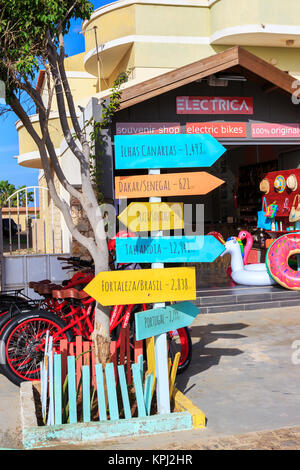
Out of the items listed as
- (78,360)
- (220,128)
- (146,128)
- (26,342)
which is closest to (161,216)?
(78,360)

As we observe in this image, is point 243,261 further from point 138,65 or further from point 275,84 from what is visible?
point 138,65

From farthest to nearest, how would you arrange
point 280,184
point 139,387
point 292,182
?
point 280,184 → point 292,182 → point 139,387

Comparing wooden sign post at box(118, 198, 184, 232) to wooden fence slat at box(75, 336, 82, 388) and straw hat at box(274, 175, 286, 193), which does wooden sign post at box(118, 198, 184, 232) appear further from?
straw hat at box(274, 175, 286, 193)

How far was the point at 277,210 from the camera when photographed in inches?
432

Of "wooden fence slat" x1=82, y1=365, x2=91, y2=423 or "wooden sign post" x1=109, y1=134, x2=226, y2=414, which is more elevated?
"wooden sign post" x1=109, y1=134, x2=226, y2=414

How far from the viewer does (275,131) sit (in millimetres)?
10836

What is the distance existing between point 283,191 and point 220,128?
5.80 ft

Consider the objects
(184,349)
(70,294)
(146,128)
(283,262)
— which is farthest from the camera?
(146,128)

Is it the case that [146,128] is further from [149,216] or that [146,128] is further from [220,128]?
[149,216]

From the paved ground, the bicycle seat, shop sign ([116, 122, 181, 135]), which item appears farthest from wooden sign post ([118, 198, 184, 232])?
shop sign ([116, 122, 181, 135])

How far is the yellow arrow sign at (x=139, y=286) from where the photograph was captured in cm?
424

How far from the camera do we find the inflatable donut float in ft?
30.9

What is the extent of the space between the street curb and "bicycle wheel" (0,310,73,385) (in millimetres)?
988
